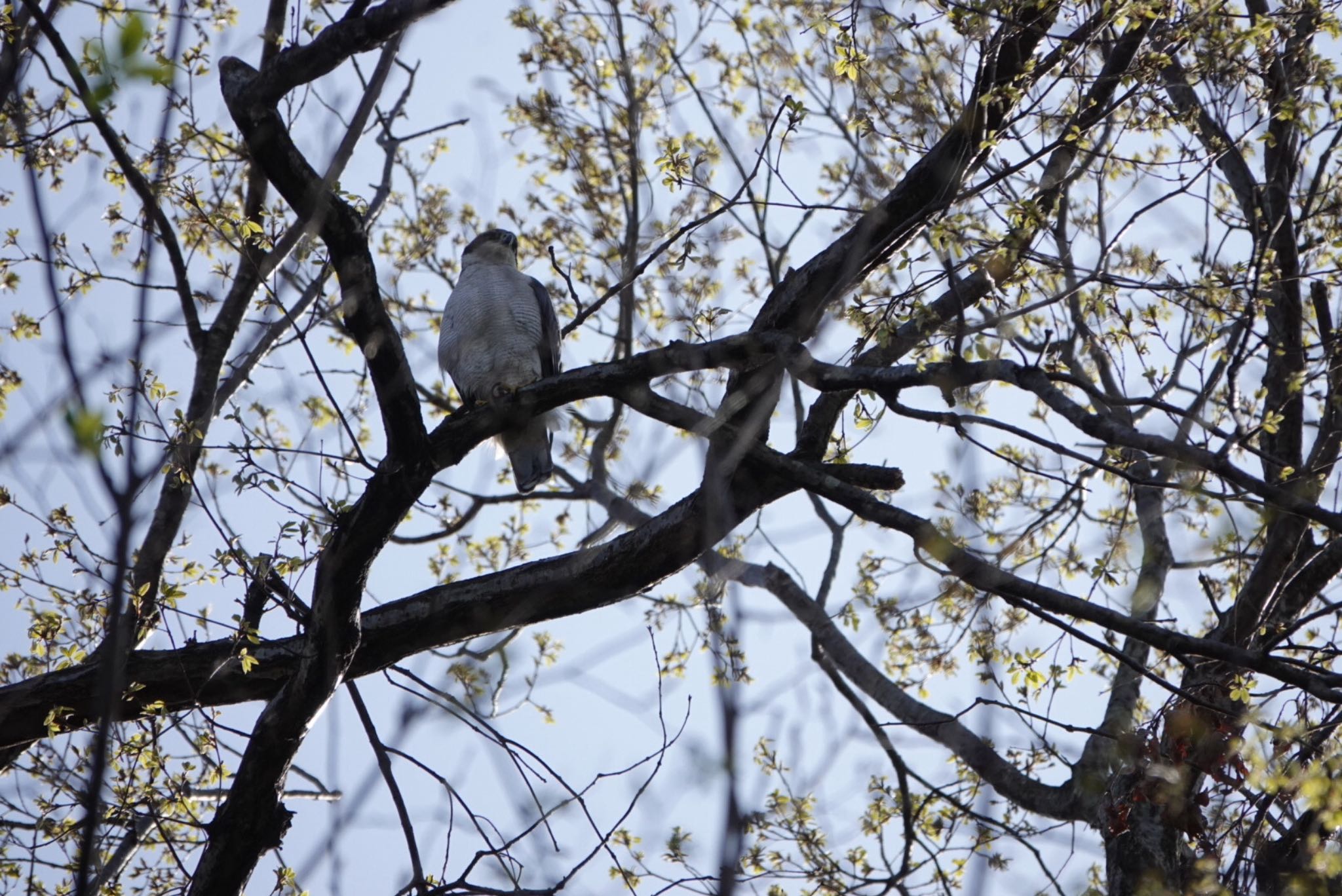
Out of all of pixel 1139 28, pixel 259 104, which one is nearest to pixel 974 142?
pixel 1139 28

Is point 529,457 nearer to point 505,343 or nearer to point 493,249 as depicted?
point 505,343

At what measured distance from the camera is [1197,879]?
322cm

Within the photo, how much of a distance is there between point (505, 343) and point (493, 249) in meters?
1.06

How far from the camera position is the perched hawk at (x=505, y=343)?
20.2ft

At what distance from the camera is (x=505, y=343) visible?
243 inches

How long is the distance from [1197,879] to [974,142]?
88.2 inches

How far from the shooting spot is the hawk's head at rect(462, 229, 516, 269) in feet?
22.8

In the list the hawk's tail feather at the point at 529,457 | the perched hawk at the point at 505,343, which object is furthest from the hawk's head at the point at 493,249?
the hawk's tail feather at the point at 529,457

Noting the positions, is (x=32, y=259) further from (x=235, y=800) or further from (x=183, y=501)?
(x=235, y=800)

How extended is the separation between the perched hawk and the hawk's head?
16 centimetres

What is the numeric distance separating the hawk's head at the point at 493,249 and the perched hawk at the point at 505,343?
0.51ft

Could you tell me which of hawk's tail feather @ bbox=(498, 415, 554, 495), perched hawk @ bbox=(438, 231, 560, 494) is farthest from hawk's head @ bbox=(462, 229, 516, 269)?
hawk's tail feather @ bbox=(498, 415, 554, 495)

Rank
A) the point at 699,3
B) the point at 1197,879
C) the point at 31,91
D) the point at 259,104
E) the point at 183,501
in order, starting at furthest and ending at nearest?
1. the point at 699,3
2. the point at 31,91
3. the point at 183,501
4. the point at 259,104
5. the point at 1197,879

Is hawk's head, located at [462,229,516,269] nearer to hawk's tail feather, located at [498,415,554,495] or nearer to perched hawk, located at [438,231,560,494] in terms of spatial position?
perched hawk, located at [438,231,560,494]
